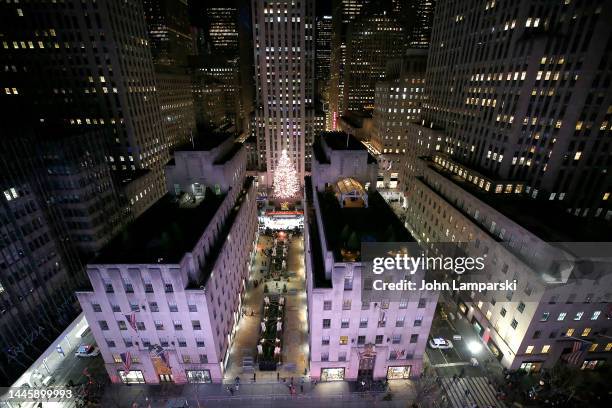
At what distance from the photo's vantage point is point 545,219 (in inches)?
1953

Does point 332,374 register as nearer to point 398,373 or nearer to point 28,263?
point 398,373

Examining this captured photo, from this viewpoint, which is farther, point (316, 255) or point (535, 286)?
point (316, 255)

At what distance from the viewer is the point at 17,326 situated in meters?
45.2

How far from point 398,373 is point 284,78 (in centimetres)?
9465

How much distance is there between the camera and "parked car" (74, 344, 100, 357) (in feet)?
160

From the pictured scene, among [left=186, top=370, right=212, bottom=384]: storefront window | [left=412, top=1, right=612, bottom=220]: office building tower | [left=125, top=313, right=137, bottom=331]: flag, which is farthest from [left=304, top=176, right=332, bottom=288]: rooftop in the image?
[left=412, top=1, right=612, bottom=220]: office building tower

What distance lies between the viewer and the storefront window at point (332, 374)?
144ft

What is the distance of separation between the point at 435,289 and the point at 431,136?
61.4m

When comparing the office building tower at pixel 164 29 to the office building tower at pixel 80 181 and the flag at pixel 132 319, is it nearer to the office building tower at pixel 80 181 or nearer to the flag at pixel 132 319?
the office building tower at pixel 80 181

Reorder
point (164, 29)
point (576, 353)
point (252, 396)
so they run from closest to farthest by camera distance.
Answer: point (252, 396)
point (576, 353)
point (164, 29)

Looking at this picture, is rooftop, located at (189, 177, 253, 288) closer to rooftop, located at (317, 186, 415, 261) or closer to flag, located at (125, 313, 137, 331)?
flag, located at (125, 313, 137, 331)

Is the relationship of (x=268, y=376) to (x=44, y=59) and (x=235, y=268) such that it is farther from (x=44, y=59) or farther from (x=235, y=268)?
(x=44, y=59)

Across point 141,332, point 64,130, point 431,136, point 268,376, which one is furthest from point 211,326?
point 431,136

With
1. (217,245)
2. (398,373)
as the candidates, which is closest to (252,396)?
(398,373)
